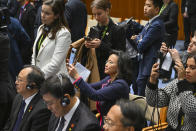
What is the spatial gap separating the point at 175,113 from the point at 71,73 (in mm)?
980

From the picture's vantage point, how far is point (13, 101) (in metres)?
3.57

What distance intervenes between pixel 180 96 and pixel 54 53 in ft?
4.64

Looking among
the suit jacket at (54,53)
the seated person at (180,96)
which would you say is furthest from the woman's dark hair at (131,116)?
the suit jacket at (54,53)

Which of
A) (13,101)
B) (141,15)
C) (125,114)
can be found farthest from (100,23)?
(141,15)

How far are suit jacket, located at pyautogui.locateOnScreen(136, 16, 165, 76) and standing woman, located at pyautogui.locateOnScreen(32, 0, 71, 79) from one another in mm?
1044

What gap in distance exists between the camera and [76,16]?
4785 mm

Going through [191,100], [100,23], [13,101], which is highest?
[100,23]

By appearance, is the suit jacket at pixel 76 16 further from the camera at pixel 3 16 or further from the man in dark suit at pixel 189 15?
the man in dark suit at pixel 189 15

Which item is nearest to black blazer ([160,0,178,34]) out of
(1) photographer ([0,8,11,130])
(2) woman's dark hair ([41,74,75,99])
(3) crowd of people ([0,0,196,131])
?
(3) crowd of people ([0,0,196,131])

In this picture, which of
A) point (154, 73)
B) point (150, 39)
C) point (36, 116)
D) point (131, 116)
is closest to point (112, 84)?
point (154, 73)

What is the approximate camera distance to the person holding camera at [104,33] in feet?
12.8

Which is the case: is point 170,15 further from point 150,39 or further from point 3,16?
point 3,16

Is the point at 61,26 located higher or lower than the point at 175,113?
higher

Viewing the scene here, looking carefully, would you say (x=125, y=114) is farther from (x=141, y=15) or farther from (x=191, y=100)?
(x=141, y=15)
